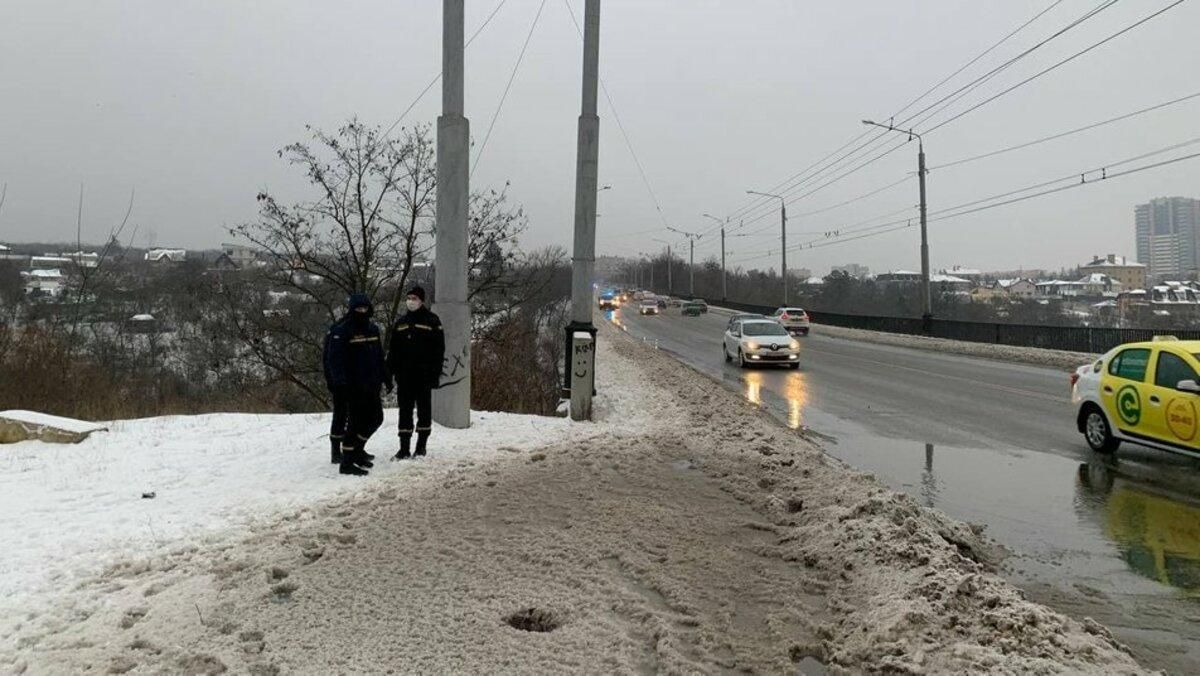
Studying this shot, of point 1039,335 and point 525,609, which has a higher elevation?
point 1039,335

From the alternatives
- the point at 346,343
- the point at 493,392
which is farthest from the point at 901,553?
the point at 493,392

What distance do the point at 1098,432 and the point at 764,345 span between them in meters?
13.2

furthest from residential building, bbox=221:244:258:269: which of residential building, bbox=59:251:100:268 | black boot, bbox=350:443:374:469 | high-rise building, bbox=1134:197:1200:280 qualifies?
high-rise building, bbox=1134:197:1200:280

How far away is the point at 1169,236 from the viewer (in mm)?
56062

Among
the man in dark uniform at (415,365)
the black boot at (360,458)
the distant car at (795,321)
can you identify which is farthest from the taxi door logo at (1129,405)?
the distant car at (795,321)

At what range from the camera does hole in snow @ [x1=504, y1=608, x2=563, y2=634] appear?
A: 3814 millimetres

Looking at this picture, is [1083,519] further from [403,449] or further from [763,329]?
[763,329]

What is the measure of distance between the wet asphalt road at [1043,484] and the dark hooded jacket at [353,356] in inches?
224

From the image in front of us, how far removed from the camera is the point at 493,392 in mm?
19812

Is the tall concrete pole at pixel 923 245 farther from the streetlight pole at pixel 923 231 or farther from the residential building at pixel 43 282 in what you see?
the residential building at pixel 43 282

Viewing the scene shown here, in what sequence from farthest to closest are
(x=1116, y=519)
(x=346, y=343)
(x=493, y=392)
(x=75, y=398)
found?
1. (x=493, y=392)
2. (x=75, y=398)
3. (x=346, y=343)
4. (x=1116, y=519)

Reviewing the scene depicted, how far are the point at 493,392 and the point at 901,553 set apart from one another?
52.3ft

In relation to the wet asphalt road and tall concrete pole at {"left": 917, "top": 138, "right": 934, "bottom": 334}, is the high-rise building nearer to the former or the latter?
tall concrete pole at {"left": 917, "top": 138, "right": 934, "bottom": 334}

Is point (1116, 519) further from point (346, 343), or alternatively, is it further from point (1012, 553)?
point (346, 343)
